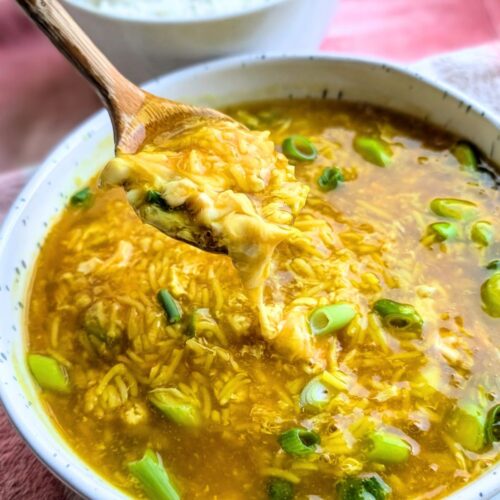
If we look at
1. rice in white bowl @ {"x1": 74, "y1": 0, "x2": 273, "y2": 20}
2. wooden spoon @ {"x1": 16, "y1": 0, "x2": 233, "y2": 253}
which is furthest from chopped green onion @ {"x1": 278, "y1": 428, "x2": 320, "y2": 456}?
rice in white bowl @ {"x1": 74, "y1": 0, "x2": 273, "y2": 20}

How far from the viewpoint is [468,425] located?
2.55 m

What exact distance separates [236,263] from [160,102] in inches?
31.3

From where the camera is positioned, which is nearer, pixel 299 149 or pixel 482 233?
pixel 482 233

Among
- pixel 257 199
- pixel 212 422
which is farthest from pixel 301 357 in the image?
pixel 257 199

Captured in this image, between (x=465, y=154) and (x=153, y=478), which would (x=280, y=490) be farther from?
(x=465, y=154)

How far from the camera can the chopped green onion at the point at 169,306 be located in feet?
9.29

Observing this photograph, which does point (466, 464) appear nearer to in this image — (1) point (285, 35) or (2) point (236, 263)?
(2) point (236, 263)

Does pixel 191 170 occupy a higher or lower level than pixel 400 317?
higher

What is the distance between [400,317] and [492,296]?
345 millimetres

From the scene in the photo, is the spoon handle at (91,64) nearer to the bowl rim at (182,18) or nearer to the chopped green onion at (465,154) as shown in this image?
the bowl rim at (182,18)

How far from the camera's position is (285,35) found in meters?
3.79

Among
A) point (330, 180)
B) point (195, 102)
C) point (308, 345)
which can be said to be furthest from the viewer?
point (195, 102)

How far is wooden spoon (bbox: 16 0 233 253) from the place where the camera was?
2.91 m

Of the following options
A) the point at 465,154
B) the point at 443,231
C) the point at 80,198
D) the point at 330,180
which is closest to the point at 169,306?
the point at 80,198
